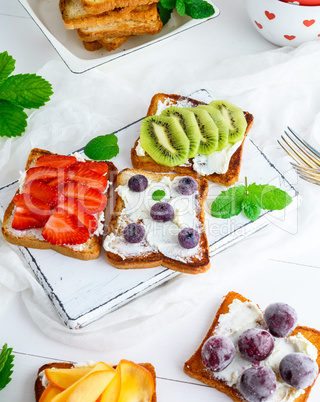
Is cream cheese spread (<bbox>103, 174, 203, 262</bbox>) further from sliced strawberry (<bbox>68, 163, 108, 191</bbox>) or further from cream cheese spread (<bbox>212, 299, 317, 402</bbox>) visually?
cream cheese spread (<bbox>212, 299, 317, 402</bbox>)

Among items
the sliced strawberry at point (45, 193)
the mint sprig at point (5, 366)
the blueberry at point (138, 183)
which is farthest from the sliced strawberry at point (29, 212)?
the mint sprig at point (5, 366)

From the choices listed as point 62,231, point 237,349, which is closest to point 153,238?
point 62,231

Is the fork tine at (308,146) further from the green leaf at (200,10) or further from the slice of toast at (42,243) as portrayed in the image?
the slice of toast at (42,243)

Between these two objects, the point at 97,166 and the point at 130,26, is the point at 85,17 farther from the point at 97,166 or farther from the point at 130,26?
the point at 97,166

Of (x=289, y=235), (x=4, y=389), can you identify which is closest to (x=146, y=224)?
(x=289, y=235)

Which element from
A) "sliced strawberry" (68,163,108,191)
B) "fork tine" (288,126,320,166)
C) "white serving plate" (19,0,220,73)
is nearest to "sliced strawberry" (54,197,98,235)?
"sliced strawberry" (68,163,108,191)

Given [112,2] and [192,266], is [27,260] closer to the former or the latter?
[192,266]
